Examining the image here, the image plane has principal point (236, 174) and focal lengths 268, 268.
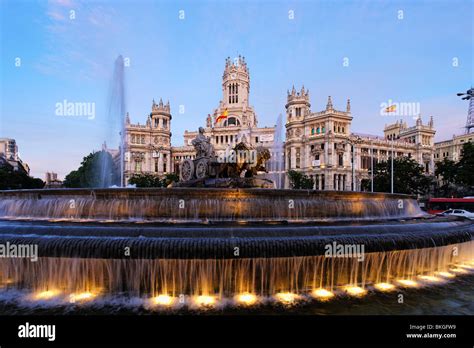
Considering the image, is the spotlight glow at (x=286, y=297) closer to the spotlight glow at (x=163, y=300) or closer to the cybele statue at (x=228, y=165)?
the spotlight glow at (x=163, y=300)

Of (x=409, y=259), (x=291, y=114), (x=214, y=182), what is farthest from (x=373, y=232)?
(x=291, y=114)

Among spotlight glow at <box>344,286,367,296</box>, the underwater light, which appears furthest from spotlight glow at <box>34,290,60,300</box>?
the underwater light

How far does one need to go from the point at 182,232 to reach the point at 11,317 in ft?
10.5

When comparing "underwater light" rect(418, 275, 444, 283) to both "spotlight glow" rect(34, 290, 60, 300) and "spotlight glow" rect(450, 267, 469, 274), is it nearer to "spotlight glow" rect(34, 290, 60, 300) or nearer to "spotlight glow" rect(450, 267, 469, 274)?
"spotlight glow" rect(450, 267, 469, 274)

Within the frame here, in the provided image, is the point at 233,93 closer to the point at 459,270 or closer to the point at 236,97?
the point at 236,97

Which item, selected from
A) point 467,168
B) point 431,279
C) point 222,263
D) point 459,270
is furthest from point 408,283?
point 467,168

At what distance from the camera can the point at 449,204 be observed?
26844 millimetres

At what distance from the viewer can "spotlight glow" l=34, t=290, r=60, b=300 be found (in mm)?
5617

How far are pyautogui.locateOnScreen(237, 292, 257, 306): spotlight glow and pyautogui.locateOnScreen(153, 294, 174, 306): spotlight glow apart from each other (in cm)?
139

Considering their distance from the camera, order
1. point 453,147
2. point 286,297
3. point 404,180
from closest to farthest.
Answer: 1. point 286,297
2. point 404,180
3. point 453,147

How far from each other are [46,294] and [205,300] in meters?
3.47

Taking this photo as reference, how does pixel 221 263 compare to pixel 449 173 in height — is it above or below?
below

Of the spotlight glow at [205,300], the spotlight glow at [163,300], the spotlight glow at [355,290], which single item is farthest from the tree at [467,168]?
the spotlight glow at [163,300]

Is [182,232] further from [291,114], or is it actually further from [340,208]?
[291,114]
